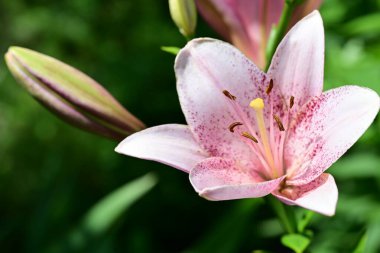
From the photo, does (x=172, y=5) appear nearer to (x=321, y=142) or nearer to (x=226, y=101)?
(x=226, y=101)

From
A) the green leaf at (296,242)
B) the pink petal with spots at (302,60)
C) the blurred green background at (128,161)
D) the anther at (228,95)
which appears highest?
the pink petal with spots at (302,60)

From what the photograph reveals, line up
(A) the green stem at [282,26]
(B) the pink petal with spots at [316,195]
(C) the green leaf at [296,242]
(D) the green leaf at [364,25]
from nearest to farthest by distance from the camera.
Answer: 1. (B) the pink petal with spots at [316,195]
2. (C) the green leaf at [296,242]
3. (A) the green stem at [282,26]
4. (D) the green leaf at [364,25]

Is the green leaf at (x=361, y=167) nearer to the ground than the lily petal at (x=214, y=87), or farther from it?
nearer to the ground

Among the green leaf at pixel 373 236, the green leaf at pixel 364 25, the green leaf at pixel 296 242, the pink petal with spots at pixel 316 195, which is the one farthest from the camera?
the green leaf at pixel 373 236

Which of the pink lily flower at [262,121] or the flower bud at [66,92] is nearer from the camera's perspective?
the pink lily flower at [262,121]

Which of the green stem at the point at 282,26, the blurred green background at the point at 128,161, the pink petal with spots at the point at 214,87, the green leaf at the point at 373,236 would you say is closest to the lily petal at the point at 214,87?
the pink petal with spots at the point at 214,87

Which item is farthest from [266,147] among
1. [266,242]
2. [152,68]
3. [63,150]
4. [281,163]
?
[63,150]

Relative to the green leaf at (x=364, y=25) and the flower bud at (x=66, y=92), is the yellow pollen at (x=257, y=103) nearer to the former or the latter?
the flower bud at (x=66, y=92)

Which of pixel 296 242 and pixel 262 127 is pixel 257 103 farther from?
pixel 296 242
